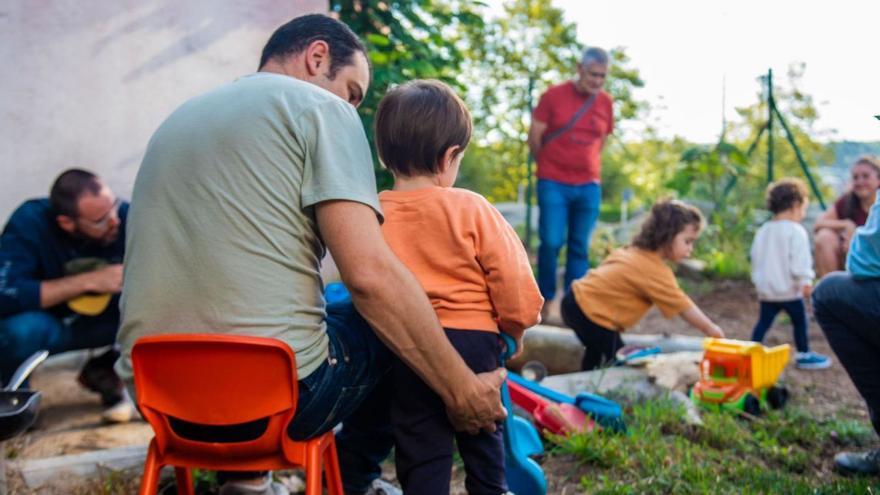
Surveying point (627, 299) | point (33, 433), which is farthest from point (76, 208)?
point (627, 299)

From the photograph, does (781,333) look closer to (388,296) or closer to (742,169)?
(742,169)

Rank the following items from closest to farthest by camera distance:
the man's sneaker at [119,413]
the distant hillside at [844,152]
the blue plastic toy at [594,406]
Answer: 1. the blue plastic toy at [594,406]
2. the man's sneaker at [119,413]
3. the distant hillside at [844,152]

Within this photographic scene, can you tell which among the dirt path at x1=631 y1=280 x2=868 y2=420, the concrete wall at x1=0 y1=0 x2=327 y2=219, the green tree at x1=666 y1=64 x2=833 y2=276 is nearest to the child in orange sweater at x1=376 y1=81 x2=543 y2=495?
the dirt path at x1=631 y1=280 x2=868 y2=420

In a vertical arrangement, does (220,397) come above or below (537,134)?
below

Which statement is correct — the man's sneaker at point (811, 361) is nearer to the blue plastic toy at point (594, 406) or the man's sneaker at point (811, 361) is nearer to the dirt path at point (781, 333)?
the dirt path at point (781, 333)

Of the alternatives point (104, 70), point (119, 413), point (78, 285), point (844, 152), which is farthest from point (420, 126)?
point (844, 152)

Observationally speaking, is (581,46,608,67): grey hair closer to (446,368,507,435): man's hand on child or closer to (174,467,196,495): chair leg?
(446,368,507,435): man's hand on child

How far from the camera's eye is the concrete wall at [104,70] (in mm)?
4176

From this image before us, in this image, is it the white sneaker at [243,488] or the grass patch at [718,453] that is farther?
→ the grass patch at [718,453]

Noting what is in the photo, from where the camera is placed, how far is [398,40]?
14.9 ft

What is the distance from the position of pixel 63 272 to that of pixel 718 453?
2.87m

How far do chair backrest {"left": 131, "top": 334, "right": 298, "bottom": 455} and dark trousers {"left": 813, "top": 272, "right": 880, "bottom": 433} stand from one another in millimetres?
1962

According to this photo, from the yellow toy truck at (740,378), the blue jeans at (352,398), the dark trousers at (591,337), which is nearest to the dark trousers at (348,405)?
the blue jeans at (352,398)

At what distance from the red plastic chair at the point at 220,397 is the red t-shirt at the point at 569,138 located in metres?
3.94
